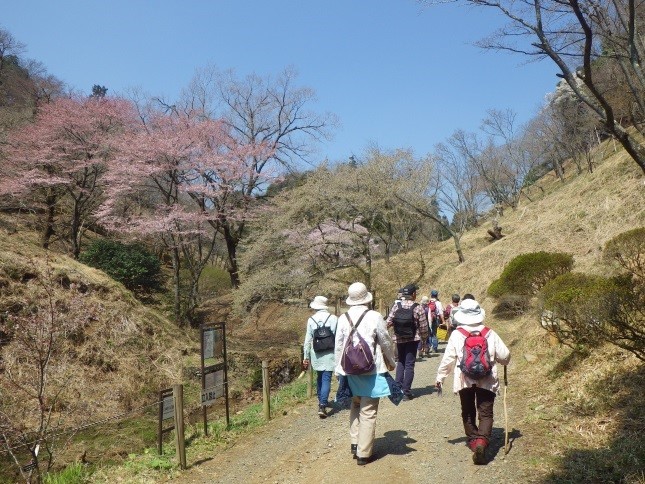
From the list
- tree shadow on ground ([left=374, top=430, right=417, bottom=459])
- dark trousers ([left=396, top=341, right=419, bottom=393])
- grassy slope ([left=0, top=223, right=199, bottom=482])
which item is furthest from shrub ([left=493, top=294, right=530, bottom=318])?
grassy slope ([left=0, top=223, right=199, bottom=482])

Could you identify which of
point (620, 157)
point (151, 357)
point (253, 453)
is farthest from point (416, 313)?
point (620, 157)

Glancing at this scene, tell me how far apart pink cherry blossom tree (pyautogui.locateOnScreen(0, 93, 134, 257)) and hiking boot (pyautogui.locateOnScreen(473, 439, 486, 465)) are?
18.2m

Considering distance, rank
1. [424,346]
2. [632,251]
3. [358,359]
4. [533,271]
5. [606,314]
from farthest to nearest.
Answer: [533,271], [424,346], [632,251], [606,314], [358,359]

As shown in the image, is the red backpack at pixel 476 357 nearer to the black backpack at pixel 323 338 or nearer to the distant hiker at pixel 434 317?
the black backpack at pixel 323 338

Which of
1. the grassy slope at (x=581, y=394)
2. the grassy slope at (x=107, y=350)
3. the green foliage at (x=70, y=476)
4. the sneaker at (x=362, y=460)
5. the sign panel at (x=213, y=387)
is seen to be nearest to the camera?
the grassy slope at (x=581, y=394)

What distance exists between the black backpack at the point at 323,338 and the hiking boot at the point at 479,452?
105 inches

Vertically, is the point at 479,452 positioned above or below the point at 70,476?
above

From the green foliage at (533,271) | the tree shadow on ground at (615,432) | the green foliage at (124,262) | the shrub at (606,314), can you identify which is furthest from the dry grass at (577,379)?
the green foliage at (124,262)

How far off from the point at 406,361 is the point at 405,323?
0.61 m

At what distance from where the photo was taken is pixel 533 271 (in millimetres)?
14078

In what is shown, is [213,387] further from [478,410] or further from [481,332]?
[481,332]

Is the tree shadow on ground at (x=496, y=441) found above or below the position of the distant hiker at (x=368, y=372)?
below

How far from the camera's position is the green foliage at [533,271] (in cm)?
1379

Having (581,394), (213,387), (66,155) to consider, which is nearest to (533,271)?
(581,394)
